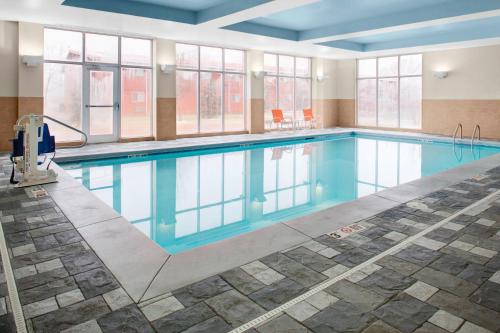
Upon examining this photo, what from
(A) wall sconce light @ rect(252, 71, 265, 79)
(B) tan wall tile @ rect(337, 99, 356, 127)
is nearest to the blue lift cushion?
(A) wall sconce light @ rect(252, 71, 265, 79)

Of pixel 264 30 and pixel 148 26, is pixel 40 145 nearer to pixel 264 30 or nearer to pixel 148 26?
pixel 148 26

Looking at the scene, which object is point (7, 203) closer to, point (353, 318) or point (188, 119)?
point (353, 318)

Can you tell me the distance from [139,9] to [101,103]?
3.01m

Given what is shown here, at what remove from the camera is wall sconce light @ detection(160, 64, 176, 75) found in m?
9.95

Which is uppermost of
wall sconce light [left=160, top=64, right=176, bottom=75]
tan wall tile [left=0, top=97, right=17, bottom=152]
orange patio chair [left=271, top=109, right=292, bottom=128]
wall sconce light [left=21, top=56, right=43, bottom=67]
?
wall sconce light [left=160, top=64, right=176, bottom=75]

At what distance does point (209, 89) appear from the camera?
11.5m

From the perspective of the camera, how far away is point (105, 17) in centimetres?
738

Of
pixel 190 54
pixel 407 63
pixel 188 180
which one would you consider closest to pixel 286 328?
pixel 188 180

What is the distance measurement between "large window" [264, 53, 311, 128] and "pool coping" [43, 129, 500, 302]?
875 centimetres

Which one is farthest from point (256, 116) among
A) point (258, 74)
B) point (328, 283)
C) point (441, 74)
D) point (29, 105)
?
point (328, 283)

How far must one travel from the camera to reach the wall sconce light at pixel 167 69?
9.95m

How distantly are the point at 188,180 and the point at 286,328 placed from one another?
185 inches

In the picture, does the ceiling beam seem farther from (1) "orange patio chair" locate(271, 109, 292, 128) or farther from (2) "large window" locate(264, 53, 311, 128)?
(2) "large window" locate(264, 53, 311, 128)

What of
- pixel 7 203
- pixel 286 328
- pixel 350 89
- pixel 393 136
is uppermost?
pixel 350 89
